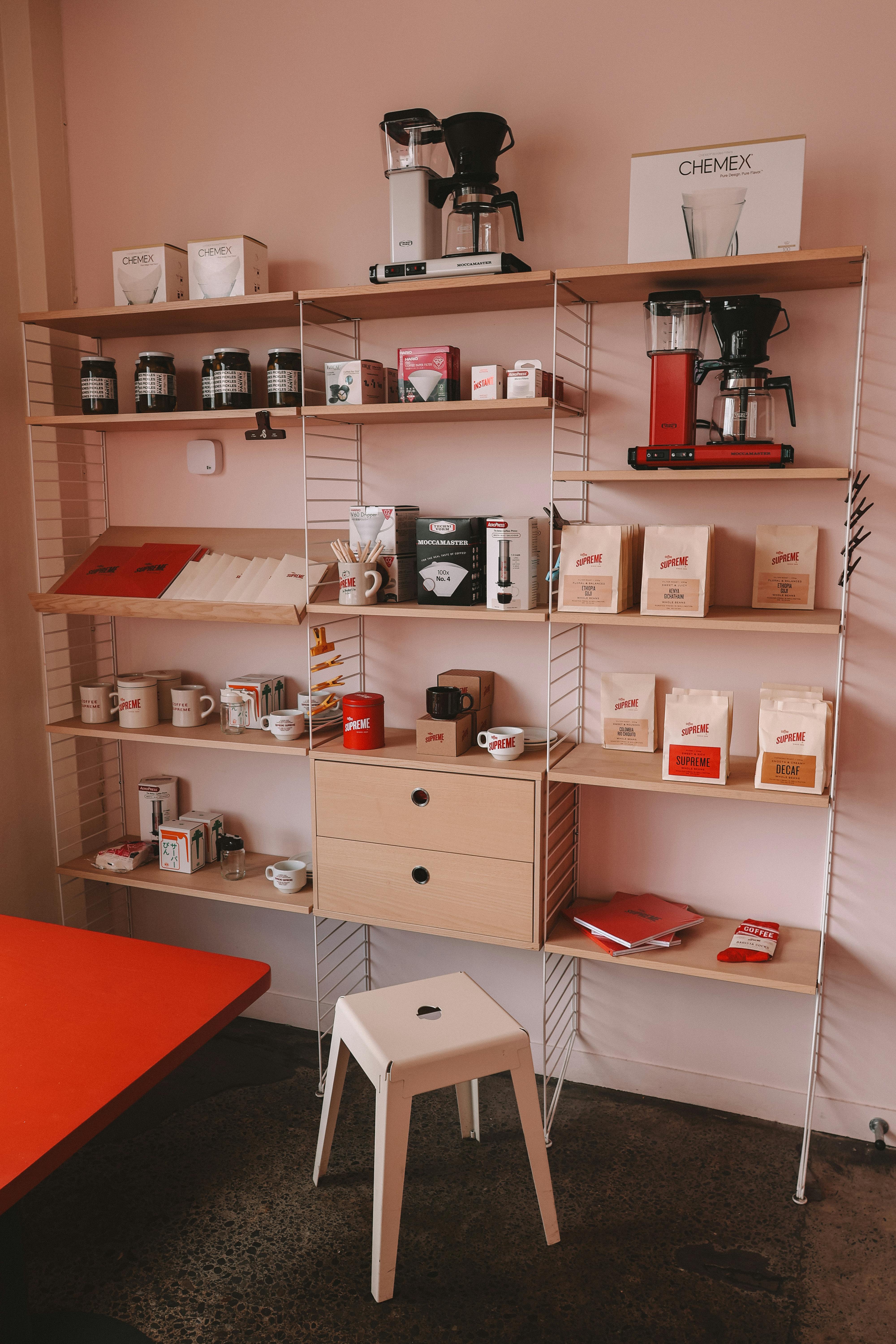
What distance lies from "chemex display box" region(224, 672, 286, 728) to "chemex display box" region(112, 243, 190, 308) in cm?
108

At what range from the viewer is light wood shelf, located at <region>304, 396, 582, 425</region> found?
7.20 ft

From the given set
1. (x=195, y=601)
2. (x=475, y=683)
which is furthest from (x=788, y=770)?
(x=195, y=601)

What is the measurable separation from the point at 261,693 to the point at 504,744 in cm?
79

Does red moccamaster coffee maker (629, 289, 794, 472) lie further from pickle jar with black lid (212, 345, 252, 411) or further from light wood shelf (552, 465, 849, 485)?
pickle jar with black lid (212, 345, 252, 411)

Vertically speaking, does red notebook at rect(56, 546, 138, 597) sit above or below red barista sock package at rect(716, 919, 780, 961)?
above

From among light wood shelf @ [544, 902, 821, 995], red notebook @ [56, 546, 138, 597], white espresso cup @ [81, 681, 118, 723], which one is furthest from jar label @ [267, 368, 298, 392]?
light wood shelf @ [544, 902, 821, 995]

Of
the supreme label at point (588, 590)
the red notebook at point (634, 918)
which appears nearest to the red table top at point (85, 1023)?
the red notebook at point (634, 918)

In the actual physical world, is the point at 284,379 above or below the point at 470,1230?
above

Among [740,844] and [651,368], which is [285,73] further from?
[740,844]

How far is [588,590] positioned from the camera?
87.4 inches

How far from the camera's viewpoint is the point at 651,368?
2262 millimetres

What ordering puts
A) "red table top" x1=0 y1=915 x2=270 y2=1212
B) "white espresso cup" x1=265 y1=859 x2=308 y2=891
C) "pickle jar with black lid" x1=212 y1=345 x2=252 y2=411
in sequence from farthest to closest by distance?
"white espresso cup" x1=265 y1=859 x2=308 y2=891, "pickle jar with black lid" x1=212 y1=345 x2=252 y2=411, "red table top" x1=0 y1=915 x2=270 y2=1212

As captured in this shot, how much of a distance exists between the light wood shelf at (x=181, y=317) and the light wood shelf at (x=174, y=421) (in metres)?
0.24

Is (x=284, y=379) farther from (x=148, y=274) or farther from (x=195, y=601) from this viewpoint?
(x=195, y=601)
